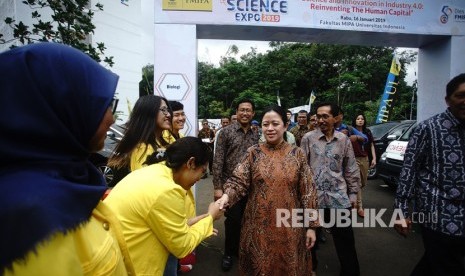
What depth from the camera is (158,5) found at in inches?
190

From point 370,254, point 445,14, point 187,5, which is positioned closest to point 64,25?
point 187,5

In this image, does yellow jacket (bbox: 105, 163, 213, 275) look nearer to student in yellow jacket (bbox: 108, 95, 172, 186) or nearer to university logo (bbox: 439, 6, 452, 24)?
student in yellow jacket (bbox: 108, 95, 172, 186)

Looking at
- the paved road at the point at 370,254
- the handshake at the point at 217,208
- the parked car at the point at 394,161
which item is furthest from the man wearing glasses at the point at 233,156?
the parked car at the point at 394,161

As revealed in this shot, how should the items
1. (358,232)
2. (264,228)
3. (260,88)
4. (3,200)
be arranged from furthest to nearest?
1. (260,88)
2. (358,232)
3. (264,228)
4. (3,200)

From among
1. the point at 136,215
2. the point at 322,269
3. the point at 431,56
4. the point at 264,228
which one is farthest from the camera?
the point at 431,56

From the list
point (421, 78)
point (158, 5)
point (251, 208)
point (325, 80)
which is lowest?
point (251, 208)

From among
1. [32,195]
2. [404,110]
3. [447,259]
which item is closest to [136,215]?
[32,195]

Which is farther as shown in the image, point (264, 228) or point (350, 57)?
point (350, 57)

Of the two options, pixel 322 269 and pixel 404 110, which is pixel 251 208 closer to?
pixel 322 269

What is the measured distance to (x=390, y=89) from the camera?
12.1 m

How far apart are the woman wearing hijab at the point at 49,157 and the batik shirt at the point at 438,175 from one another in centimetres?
227

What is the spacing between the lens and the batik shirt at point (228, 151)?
394 cm

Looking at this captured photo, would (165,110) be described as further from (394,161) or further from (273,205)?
(394,161)

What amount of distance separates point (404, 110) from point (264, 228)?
2580cm
